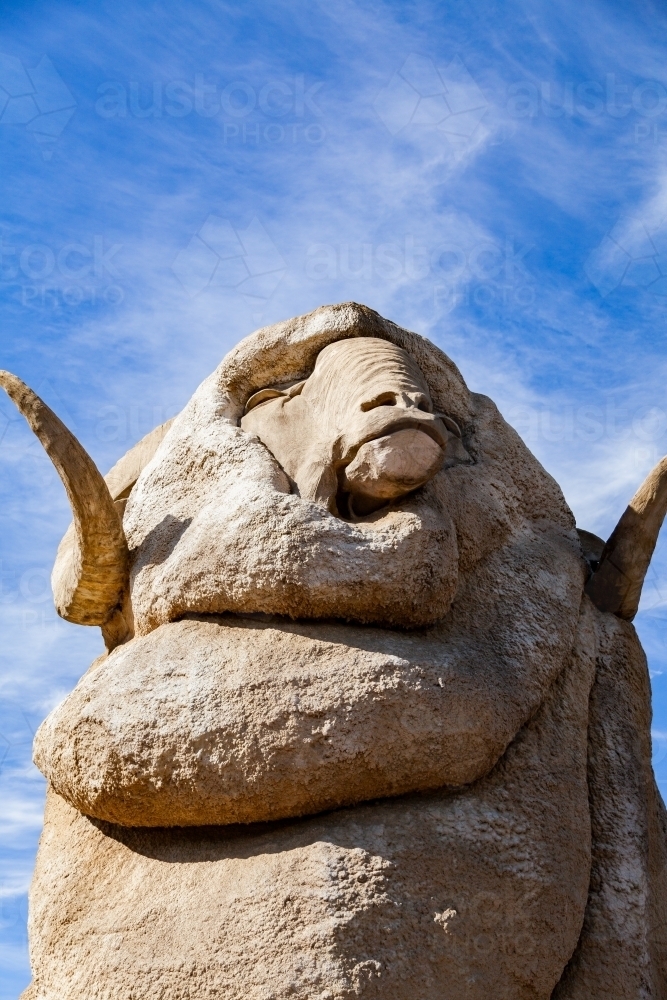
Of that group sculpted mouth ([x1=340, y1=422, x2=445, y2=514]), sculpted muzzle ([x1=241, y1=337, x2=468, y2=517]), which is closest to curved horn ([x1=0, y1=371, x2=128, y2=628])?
sculpted muzzle ([x1=241, y1=337, x2=468, y2=517])

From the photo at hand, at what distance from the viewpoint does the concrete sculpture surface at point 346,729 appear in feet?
10.5

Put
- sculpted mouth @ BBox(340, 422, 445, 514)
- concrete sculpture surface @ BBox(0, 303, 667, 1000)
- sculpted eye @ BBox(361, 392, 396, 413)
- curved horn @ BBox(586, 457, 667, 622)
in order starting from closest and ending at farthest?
concrete sculpture surface @ BBox(0, 303, 667, 1000) → sculpted mouth @ BBox(340, 422, 445, 514) → sculpted eye @ BBox(361, 392, 396, 413) → curved horn @ BBox(586, 457, 667, 622)

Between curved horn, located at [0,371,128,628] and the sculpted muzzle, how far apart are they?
567mm

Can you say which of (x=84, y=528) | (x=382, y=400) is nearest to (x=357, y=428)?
(x=382, y=400)

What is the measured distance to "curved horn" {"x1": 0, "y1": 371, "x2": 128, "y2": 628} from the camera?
4.01m

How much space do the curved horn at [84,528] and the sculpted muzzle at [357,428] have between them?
1.86 ft

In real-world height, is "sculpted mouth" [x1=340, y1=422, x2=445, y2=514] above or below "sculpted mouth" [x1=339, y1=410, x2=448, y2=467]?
below

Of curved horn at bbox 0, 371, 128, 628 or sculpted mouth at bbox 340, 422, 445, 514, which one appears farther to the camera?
curved horn at bbox 0, 371, 128, 628

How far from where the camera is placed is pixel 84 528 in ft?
13.5

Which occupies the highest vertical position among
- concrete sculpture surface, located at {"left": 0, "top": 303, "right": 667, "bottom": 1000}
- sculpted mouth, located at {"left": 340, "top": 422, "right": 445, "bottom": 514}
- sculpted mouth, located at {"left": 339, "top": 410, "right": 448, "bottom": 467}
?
sculpted mouth, located at {"left": 339, "top": 410, "right": 448, "bottom": 467}

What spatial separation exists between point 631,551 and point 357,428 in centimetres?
106

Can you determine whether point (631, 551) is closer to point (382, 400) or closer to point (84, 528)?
point (382, 400)

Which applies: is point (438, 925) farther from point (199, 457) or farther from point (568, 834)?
point (199, 457)

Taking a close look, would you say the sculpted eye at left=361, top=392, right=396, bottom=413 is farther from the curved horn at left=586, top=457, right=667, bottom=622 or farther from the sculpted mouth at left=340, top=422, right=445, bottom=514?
the curved horn at left=586, top=457, right=667, bottom=622
